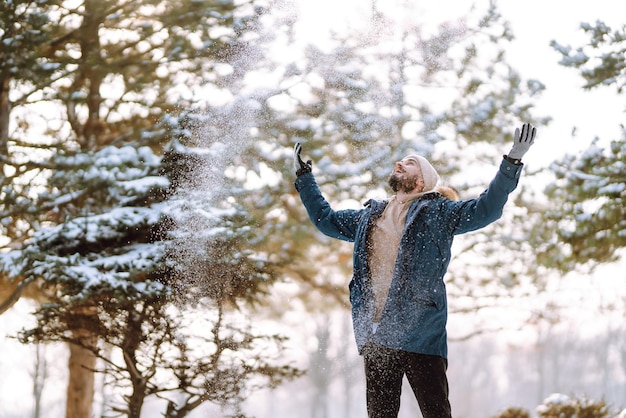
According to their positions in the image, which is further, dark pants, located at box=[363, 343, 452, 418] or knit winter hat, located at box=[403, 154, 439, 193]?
knit winter hat, located at box=[403, 154, 439, 193]

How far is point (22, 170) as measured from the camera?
662cm

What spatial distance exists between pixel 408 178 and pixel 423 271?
42 centimetres

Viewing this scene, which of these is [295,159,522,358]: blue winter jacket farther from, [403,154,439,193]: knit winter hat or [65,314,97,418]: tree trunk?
[65,314,97,418]: tree trunk

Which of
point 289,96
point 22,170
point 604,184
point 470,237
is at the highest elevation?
point 289,96

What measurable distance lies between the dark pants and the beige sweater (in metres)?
0.15

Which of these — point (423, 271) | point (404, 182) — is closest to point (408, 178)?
point (404, 182)

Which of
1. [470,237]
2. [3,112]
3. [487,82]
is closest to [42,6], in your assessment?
[3,112]

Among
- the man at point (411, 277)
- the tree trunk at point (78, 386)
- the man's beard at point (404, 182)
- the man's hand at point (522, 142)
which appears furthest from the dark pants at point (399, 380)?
the tree trunk at point (78, 386)

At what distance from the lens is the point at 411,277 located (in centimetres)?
246

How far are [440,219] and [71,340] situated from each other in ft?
11.0

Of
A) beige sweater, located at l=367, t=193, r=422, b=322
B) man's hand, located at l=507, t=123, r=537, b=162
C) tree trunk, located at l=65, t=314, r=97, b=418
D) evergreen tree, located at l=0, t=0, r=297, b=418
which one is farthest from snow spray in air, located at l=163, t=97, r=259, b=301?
man's hand, located at l=507, t=123, r=537, b=162

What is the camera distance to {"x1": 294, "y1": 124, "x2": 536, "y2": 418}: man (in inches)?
93.2

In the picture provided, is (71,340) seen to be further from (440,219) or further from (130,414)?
(440,219)

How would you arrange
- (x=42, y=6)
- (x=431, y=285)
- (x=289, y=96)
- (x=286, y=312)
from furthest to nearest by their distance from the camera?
(x=286, y=312) → (x=289, y=96) → (x=42, y=6) → (x=431, y=285)
